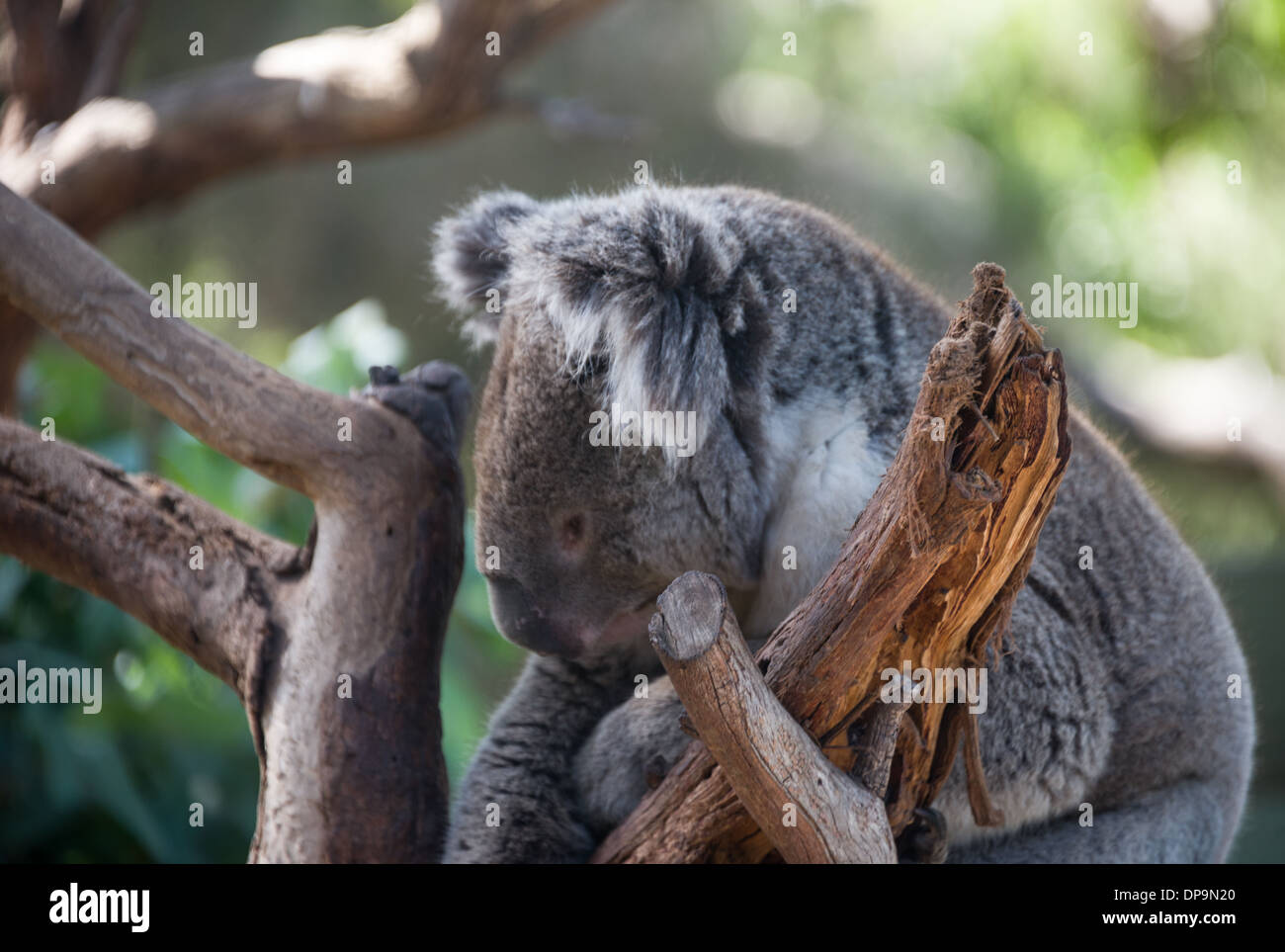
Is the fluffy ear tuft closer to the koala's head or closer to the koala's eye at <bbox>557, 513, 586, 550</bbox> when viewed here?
the koala's head

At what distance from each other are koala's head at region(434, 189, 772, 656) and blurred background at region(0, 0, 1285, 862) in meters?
3.57

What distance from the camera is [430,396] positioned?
8.25 ft

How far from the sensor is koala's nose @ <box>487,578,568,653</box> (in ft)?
7.25

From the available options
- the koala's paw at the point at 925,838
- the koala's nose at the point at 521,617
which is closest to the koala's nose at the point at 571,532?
the koala's nose at the point at 521,617

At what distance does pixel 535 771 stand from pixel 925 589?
99 cm

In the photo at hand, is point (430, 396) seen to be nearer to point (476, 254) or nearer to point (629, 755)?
point (476, 254)

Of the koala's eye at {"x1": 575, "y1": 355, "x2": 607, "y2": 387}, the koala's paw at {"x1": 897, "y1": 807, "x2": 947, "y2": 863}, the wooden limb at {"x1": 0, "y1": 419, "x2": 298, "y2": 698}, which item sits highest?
the koala's eye at {"x1": 575, "y1": 355, "x2": 607, "y2": 387}

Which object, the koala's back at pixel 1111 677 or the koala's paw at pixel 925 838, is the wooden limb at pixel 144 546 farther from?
the koala's back at pixel 1111 677

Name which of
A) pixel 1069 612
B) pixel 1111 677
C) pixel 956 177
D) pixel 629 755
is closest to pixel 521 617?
pixel 629 755

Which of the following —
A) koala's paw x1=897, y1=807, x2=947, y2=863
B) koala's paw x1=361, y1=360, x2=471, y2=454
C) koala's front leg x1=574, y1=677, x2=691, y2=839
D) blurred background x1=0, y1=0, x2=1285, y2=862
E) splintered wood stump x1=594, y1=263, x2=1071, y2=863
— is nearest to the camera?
splintered wood stump x1=594, y1=263, x2=1071, y2=863

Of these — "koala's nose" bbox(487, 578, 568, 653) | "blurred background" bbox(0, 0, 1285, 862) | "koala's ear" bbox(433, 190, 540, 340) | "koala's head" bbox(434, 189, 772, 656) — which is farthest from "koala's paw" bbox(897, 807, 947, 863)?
"blurred background" bbox(0, 0, 1285, 862)

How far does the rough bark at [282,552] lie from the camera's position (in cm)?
230

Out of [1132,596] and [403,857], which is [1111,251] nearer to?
[1132,596]

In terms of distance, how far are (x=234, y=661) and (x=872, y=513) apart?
55.6 inches
